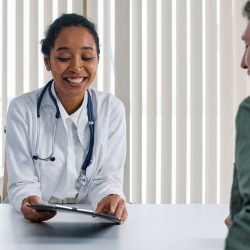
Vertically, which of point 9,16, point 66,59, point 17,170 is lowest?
point 17,170

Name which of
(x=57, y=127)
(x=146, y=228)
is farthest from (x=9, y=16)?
(x=146, y=228)

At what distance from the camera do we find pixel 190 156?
3430 millimetres

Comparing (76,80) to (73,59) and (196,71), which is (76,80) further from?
(196,71)

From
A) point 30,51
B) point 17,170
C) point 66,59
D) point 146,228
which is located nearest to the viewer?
point 146,228

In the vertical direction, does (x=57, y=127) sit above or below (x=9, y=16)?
below

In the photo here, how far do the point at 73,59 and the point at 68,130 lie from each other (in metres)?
0.28

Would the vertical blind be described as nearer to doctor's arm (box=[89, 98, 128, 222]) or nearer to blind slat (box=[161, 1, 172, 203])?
blind slat (box=[161, 1, 172, 203])

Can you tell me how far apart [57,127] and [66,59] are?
27 cm

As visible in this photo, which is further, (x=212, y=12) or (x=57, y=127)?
(x=212, y=12)

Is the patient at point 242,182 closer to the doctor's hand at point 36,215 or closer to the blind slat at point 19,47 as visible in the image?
the doctor's hand at point 36,215

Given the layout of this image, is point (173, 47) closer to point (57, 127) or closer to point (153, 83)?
point (153, 83)

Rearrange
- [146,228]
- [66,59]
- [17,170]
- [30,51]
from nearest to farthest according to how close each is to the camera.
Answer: [146,228], [17,170], [66,59], [30,51]

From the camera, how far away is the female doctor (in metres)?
1.98

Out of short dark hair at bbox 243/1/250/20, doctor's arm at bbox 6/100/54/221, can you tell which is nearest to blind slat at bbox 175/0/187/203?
doctor's arm at bbox 6/100/54/221
